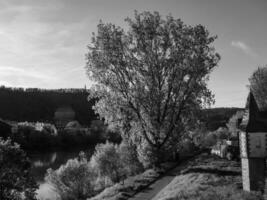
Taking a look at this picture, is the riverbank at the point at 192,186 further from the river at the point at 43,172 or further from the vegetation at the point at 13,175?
the river at the point at 43,172

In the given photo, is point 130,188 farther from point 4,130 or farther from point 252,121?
point 4,130

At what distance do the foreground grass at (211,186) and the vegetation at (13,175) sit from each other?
7747mm

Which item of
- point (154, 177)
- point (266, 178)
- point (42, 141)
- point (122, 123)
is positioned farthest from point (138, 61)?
point (42, 141)

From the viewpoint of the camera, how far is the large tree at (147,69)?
88.8 ft

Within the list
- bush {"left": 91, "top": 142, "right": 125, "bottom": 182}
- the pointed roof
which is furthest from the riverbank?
bush {"left": 91, "top": 142, "right": 125, "bottom": 182}

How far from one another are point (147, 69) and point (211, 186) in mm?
12025

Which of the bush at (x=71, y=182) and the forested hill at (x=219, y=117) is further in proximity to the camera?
the forested hill at (x=219, y=117)

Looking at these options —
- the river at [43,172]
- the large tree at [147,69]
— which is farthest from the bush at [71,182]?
the large tree at [147,69]

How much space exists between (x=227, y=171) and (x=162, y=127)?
7.55 metres

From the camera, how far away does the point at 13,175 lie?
19.9 metres

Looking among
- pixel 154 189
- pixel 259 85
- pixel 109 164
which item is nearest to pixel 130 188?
pixel 154 189

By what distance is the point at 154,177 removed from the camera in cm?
2647

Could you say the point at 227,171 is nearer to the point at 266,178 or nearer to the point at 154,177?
the point at 154,177

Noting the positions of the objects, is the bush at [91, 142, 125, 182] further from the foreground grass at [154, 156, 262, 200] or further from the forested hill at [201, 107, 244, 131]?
the forested hill at [201, 107, 244, 131]
